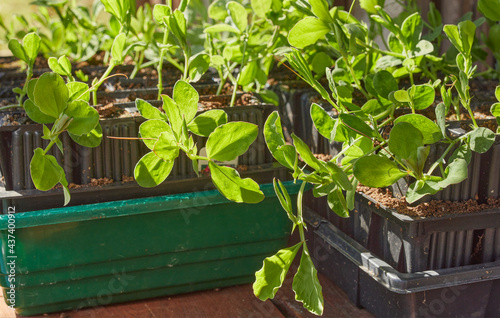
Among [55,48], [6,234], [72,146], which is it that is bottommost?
[6,234]

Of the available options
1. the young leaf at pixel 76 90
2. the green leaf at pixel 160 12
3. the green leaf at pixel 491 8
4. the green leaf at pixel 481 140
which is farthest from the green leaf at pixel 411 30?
the young leaf at pixel 76 90

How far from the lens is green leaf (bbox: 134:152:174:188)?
636 mm

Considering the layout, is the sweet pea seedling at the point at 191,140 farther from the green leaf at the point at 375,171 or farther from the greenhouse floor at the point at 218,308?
the greenhouse floor at the point at 218,308

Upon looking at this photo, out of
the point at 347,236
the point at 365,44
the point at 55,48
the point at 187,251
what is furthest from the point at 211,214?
the point at 55,48

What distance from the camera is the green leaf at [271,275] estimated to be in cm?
62

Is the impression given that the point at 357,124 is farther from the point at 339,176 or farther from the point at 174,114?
the point at 174,114

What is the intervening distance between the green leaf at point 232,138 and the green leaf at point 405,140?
0.43ft

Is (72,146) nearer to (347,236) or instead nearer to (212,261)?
(212,261)

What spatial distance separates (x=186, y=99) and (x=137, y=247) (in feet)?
0.84

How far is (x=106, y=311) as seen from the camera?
0.82 m

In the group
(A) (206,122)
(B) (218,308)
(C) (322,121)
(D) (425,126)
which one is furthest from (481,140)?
(B) (218,308)

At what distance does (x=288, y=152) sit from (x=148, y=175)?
14cm

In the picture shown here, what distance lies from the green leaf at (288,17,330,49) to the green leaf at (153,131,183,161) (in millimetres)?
198

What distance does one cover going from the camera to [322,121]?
2.26 ft
